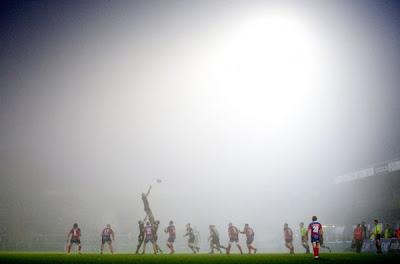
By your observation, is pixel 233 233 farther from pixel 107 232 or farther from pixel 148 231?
pixel 107 232

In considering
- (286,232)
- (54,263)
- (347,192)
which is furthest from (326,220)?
(54,263)

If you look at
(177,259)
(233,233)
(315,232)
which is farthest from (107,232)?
(315,232)

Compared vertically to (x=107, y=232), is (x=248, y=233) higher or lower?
lower

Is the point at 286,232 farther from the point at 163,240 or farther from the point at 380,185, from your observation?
the point at 380,185

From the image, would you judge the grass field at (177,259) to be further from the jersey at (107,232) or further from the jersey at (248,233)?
the jersey at (248,233)

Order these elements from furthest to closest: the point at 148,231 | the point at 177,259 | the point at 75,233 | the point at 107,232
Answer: the point at 107,232 → the point at 75,233 → the point at 148,231 → the point at 177,259

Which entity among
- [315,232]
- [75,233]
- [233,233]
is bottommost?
[233,233]

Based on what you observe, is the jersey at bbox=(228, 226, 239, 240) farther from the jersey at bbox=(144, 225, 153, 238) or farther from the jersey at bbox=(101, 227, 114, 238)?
the jersey at bbox=(101, 227, 114, 238)

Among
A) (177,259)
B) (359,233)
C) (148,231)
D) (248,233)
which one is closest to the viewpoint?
(177,259)

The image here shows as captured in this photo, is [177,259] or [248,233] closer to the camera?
[177,259]

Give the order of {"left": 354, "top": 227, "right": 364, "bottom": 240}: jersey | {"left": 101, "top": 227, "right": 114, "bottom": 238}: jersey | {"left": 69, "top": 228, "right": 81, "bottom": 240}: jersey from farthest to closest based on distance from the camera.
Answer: {"left": 354, "top": 227, "right": 364, "bottom": 240}: jersey, {"left": 101, "top": 227, "right": 114, "bottom": 238}: jersey, {"left": 69, "top": 228, "right": 81, "bottom": 240}: jersey

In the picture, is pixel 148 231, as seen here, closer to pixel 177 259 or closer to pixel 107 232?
pixel 107 232

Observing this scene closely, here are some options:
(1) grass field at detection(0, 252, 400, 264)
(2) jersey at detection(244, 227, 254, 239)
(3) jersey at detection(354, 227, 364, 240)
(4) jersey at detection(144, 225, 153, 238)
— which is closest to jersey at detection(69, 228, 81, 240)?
(4) jersey at detection(144, 225, 153, 238)

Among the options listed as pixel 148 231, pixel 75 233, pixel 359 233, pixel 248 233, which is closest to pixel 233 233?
pixel 248 233
